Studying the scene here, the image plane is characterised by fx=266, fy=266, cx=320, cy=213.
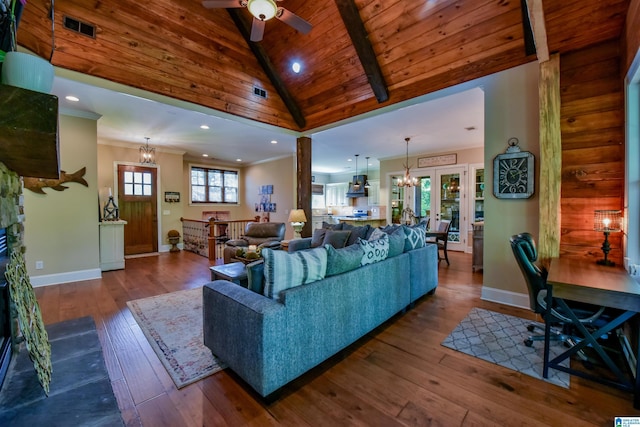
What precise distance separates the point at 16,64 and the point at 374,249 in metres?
2.57

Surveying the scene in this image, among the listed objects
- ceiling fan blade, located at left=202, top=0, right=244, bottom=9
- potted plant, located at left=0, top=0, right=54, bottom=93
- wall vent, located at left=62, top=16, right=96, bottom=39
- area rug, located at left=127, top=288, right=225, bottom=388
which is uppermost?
wall vent, located at left=62, top=16, right=96, bottom=39

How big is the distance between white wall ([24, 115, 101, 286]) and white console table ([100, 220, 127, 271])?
306 mm

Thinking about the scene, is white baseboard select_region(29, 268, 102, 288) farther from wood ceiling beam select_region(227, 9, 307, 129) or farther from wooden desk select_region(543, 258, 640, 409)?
wooden desk select_region(543, 258, 640, 409)

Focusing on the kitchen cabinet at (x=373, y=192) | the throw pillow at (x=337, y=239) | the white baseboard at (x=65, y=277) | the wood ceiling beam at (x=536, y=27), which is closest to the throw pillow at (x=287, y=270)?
the throw pillow at (x=337, y=239)

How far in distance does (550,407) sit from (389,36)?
166 inches

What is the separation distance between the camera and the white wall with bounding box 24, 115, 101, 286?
13.8 ft

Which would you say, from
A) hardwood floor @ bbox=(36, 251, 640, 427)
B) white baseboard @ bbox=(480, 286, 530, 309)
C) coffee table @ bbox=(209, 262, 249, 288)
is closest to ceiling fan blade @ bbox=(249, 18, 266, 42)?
coffee table @ bbox=(209, 262, 249, 288)

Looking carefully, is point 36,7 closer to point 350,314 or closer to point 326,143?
point 350,314

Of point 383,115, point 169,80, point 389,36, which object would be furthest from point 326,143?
point 169,80

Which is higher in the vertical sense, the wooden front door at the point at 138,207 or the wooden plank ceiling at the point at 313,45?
the wooden plank ceiling at the point at 313,45

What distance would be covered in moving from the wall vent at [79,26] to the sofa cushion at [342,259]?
3893 mm

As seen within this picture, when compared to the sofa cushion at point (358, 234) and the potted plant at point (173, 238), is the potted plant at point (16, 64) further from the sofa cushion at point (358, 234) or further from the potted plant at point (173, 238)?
the potted plant at point (173, 238)

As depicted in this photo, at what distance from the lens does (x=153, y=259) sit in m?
6.30

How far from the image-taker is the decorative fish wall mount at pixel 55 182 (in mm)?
4113
